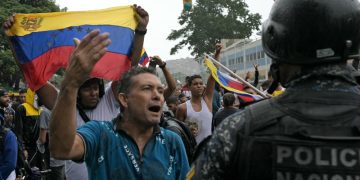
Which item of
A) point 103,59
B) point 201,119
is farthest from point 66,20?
point 201,119

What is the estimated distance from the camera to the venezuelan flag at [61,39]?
5141mm

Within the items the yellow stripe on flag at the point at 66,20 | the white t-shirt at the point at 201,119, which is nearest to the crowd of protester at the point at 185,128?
the yellow stripe on flag at the point at 66,20

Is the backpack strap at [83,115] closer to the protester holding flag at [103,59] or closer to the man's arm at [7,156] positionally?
the protester holding flag at [103,59]

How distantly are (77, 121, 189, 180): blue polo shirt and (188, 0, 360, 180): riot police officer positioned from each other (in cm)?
134

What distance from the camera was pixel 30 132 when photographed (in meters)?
10.3

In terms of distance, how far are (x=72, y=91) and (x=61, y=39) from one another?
3068 mm

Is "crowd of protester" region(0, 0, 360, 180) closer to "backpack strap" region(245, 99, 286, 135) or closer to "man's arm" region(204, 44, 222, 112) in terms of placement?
"backpack strap" region(245, 99, 286, 135)

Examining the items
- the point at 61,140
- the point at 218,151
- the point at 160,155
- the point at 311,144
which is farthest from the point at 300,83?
the point at 160,155

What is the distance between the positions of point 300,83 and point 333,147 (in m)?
0.26

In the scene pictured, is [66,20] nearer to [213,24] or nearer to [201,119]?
[201,119]

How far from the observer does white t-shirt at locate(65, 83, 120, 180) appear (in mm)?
4387

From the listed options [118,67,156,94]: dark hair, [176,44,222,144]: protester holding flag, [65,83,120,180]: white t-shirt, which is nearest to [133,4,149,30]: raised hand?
[65,83,120,180]: white t-shirt

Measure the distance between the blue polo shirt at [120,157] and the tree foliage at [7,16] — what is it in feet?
115

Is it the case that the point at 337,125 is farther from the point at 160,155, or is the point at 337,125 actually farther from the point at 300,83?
the point at 160,155
